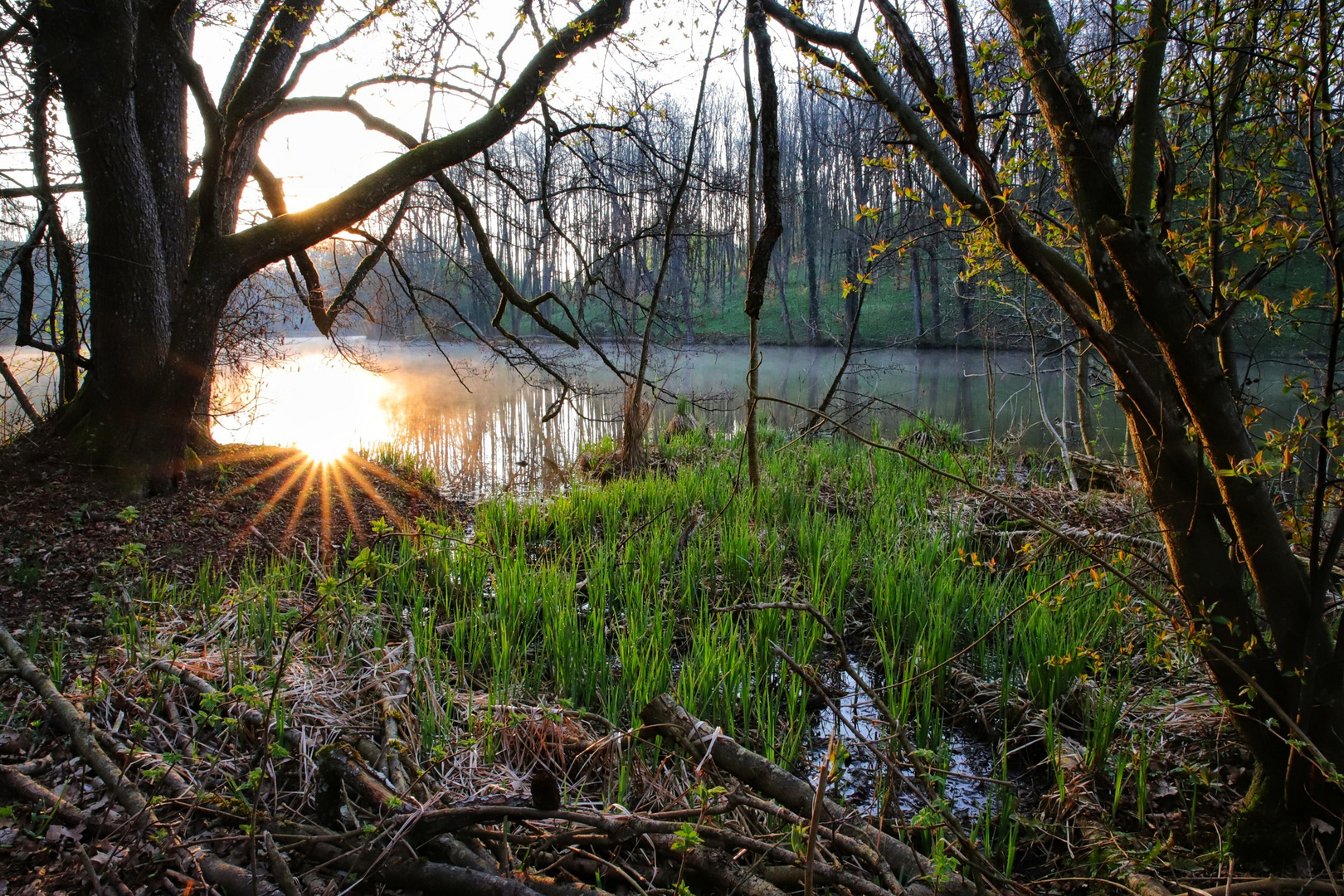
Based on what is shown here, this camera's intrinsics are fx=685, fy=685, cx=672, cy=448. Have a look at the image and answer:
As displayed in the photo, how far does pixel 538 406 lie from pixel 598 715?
44.0 feet

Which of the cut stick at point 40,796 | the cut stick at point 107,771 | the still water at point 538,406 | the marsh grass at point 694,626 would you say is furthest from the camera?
the still water at point 538,406

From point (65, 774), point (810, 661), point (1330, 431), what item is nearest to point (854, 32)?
point (1330, 431)

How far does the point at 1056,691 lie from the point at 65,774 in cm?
394

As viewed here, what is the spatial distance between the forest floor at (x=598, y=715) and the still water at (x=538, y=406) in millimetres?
1757

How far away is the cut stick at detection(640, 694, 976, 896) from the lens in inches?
68.5

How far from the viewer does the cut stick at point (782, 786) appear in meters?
1.74

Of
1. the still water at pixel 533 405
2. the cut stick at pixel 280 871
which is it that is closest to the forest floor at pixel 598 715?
the cut stick at pixel 280 871

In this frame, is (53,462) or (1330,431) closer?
(1330,431)

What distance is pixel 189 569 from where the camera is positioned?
14.4ft

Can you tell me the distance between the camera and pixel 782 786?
206 centimetres

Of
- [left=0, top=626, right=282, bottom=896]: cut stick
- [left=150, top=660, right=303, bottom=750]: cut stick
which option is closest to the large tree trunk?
[left=0, top=626, right=282, bottom=896]: cut stick

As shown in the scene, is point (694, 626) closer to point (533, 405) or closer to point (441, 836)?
point (441, 836)

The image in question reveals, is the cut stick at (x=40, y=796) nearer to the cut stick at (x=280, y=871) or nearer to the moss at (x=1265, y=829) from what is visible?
the cut stick at (x=280, y=871)

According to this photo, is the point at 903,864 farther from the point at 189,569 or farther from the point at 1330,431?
the point at 189,569
